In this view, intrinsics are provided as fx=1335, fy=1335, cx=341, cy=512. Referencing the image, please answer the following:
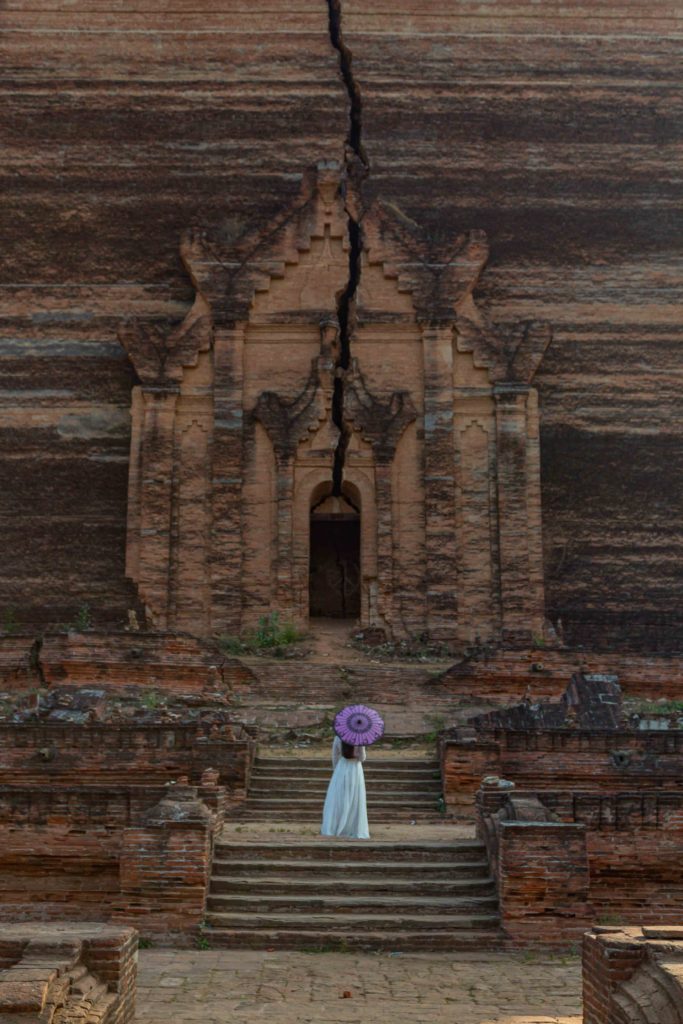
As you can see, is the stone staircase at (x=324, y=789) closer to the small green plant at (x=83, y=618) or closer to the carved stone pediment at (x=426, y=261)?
the small green plant at (x=83, y=618)

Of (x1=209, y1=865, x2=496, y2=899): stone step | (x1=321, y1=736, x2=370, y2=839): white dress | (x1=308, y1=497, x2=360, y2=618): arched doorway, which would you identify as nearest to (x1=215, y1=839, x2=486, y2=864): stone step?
(x1=209, y1=865, x2=496, y2=899): stone step

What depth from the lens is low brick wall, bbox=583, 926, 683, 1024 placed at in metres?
5.83

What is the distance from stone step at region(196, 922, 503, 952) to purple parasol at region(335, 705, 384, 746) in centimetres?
281

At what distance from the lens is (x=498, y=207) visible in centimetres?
2567

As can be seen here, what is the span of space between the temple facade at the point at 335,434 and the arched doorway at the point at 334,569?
0.86m

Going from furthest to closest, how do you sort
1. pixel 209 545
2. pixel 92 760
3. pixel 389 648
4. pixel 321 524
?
pixel 321 524, pixel 209 545, pixel 389 648, pixel 92 760

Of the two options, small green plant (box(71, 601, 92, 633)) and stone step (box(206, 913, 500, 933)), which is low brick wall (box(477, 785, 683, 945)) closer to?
stone step (box(206, 913, 500, 933))

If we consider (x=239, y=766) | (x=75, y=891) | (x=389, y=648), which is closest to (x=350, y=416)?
(x=389, y=648)

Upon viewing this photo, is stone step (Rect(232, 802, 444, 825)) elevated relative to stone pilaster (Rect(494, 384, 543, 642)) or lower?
lower

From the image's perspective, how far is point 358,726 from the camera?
12.1m

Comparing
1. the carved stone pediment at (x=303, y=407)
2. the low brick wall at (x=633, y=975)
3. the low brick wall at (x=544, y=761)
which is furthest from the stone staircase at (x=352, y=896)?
the carved stone pediment at (x=303, y=407)

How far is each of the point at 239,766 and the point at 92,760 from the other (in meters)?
1.44

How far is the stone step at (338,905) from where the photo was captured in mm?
9664

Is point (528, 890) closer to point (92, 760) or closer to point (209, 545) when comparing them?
point (92, 760)
